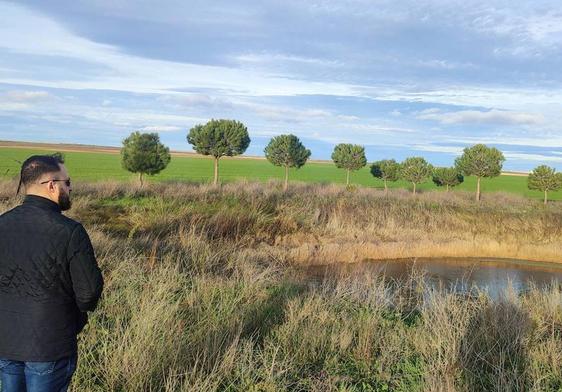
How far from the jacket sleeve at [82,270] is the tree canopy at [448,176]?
4391 centimetres

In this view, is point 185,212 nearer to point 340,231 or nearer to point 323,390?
point 340,231

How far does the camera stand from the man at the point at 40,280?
106 inches

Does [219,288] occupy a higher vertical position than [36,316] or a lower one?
lower

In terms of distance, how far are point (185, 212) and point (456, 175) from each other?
112ft

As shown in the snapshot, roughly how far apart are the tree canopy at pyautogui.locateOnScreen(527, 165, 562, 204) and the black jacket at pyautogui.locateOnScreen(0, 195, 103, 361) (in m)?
43.5

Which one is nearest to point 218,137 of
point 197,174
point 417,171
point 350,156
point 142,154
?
point 142,154

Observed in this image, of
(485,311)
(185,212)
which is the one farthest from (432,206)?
(485,311)

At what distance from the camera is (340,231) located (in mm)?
19312

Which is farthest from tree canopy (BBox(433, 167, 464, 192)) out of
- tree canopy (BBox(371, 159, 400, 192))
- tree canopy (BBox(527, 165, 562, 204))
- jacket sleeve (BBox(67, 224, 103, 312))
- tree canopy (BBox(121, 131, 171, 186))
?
jacket sleeve (BBox(67, 224, 103, 312))

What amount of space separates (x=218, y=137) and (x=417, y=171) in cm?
1901

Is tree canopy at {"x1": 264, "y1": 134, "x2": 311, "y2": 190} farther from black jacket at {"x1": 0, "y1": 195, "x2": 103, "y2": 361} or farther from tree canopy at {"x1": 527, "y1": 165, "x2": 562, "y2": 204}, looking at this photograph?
black jacket at {"x1": 0, "y1": 195, "x2": 103, "y2": 361}

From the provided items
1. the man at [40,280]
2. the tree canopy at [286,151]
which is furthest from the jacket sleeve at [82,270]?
the tree canopy at [286,151]

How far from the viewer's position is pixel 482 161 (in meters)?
39.3

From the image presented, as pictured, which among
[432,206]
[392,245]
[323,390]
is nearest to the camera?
[323,390]
